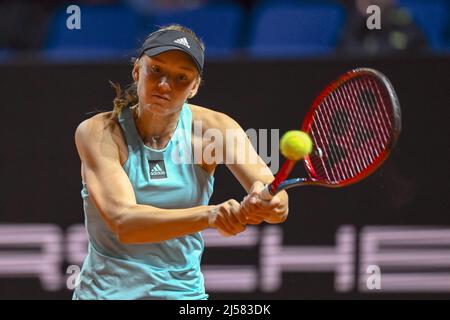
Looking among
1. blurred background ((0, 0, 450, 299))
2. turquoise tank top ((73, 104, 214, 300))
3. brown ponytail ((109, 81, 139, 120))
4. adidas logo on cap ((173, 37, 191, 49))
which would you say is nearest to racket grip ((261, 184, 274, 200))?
turquoise tank top ((73, 104, 214, 300))

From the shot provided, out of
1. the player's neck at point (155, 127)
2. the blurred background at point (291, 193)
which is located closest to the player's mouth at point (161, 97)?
the player's neck at point (155, 127)

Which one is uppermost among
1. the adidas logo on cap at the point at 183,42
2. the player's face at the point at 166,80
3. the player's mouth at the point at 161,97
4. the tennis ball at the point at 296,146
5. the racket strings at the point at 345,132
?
the adidas logo on cap at the point at 183,42

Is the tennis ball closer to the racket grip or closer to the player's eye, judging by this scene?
the racket grip

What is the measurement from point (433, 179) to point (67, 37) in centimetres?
219

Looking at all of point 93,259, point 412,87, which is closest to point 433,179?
point 412,87

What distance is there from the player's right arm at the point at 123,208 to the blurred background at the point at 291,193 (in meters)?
1.61

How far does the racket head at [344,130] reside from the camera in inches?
122

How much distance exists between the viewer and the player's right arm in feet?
9.04

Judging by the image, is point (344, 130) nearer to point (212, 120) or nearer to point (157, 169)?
point (212, 120)

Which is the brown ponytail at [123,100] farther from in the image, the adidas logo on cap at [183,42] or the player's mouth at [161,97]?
the adidas logo on cap at [183,42]

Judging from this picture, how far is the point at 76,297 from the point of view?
3.20 m
